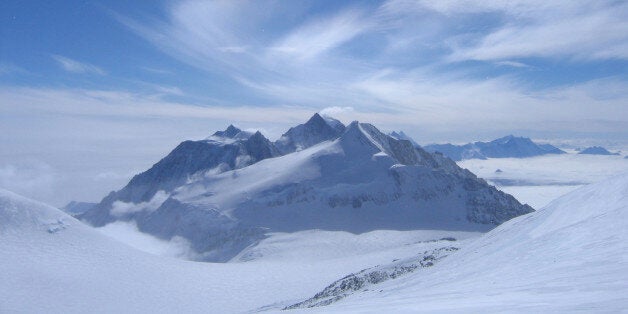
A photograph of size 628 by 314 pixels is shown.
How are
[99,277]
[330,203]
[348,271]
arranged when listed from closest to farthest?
[99,277], [348,271], [330,203]

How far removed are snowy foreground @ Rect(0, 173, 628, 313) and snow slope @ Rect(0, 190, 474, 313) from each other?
133mm

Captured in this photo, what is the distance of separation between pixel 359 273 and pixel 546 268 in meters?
32.3

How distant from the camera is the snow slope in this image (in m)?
50.1

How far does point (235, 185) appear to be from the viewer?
191750 mm

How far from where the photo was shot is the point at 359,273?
52.2 metres

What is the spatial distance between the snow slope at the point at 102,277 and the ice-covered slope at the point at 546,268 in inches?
1119

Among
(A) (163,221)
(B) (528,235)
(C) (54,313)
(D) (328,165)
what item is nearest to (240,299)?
(C) (54,313)

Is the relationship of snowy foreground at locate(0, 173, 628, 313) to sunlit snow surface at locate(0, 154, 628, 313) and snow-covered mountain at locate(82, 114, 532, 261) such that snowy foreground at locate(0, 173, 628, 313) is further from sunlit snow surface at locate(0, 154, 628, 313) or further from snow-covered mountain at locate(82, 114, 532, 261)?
snow-covered mountain at locate(82, 114, 532, 261)

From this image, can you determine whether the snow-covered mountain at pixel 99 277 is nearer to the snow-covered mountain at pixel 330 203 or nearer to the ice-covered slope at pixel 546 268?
the ice-covered slope at pixel 546 268

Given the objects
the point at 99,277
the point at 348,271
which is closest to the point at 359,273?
the point at 348,271

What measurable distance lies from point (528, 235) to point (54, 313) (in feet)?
145

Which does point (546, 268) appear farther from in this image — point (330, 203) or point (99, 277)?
point (330, 203)

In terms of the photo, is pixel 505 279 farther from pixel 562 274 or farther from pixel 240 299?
pixel 240 299

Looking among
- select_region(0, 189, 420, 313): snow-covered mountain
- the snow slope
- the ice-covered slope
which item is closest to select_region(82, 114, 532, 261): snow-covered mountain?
the snow slope
